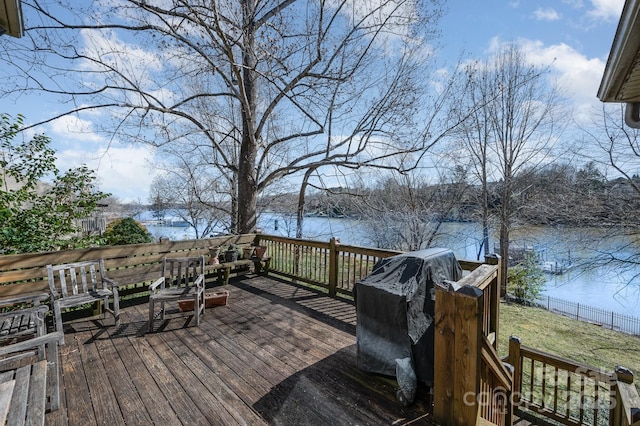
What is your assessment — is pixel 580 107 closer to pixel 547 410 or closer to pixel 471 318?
pixel 547 410

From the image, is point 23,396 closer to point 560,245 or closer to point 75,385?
point 75,385

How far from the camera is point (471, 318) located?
1813 millimetres

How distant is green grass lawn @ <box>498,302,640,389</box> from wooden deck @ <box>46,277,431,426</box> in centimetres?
505

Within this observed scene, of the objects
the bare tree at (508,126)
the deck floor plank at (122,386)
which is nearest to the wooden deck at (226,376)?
the deck floor plank at (122,386)

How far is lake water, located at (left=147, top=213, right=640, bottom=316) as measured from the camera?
9.27 m

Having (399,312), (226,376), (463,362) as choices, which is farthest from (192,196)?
(463,362)

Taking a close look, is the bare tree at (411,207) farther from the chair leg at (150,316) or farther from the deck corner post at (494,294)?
the chair leg at (150,316)

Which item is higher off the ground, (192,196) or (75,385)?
(192,196)

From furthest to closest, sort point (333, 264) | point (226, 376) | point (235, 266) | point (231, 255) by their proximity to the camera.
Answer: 1. point (235, 266)
2. point (231, 255)
3. point (333, 264)
4. point (226, 376)

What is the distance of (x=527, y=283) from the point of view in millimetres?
10242

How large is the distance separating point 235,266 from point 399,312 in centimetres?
432

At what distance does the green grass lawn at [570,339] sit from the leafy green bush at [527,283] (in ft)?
3.24

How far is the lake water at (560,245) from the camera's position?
9273 millimetres

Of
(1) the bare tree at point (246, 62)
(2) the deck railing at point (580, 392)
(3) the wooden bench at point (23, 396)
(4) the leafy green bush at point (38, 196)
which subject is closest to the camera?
(3) the wooden bench at point (23, 396)
